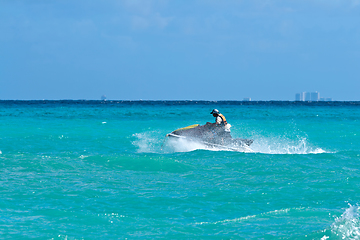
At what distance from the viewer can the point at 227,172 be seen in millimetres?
11734

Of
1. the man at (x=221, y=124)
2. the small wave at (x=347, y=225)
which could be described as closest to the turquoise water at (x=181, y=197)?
the small wave at (x=347, y=225)

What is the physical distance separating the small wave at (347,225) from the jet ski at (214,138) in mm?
8640

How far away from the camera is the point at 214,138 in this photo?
53.1 feet

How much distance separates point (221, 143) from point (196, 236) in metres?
9.75

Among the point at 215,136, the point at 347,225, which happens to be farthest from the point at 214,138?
the point at 347,225

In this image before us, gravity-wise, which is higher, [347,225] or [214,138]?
[214,138]

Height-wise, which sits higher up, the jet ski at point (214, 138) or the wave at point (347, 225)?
the jet ski at point (214, 138)

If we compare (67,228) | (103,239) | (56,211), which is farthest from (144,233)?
(56,211)

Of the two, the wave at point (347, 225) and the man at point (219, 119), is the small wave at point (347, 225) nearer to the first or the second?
the wave at point (347, 225)

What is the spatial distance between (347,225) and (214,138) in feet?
31.6

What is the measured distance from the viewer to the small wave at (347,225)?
6386mm

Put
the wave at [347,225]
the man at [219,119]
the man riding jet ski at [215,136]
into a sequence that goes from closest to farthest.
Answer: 1. the wave at [347,225]
2. the man at [219,119]
3. the man riding jet ski at [215,136]

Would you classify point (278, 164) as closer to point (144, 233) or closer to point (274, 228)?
point (274, 228)

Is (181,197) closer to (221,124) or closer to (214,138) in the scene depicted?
(221,124)
